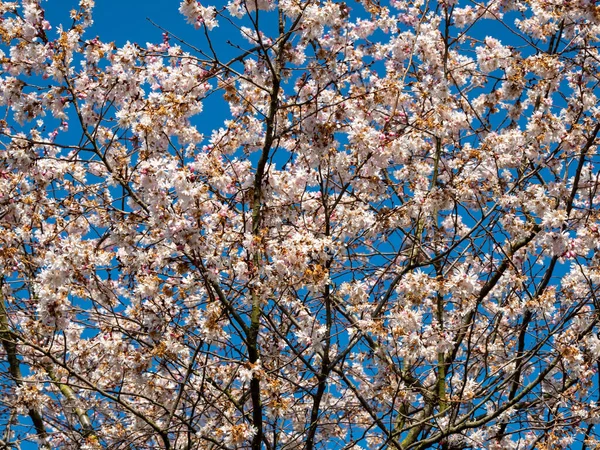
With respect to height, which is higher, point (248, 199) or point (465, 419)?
point (248, 199)

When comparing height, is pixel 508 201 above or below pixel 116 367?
above

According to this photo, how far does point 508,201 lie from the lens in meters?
7.56

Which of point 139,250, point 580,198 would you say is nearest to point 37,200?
point 139,250

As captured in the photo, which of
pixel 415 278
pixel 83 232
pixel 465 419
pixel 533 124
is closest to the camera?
pixel 415 278

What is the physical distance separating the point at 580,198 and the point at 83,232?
6.15m

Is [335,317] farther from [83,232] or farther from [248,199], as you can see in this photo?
[83,232]

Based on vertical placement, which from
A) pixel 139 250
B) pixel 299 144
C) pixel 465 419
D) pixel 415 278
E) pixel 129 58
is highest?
pixel 129 58

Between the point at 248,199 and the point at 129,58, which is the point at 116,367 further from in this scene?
the point at 129,58

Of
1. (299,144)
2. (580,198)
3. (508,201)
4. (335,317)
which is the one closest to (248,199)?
(299,144)

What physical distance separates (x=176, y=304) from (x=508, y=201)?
3.39 meters

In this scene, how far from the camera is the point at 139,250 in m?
7.08

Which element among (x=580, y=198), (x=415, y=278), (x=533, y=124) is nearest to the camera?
(x=415, y=278)

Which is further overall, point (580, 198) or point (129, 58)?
point (580, 198)

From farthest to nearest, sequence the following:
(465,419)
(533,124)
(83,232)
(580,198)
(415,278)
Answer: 1. (580,198)
2. (83,232)
3. (533,124)
4. (465,419)
5. (415,278)
